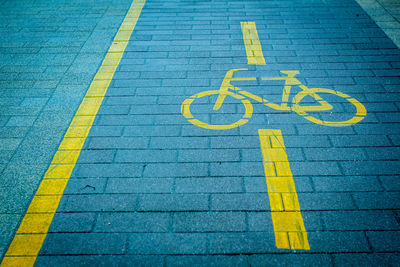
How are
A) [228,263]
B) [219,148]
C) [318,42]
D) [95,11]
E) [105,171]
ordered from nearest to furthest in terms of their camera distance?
[228,263] < [105,171] < [219,148] < [318,42] < [95,11]

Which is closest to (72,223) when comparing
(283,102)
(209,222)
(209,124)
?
(209,222)

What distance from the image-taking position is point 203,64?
453 cm

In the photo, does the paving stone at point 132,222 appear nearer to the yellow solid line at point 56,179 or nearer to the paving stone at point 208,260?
the paving stone at point 208,260

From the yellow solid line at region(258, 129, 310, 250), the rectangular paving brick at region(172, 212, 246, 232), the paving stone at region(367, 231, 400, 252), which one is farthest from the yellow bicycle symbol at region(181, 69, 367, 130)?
the paving stone at region(367, 231, 400, 252)

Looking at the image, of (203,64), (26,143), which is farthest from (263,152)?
(26,143)

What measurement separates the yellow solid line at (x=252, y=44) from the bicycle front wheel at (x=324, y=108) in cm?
109

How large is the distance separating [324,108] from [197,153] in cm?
200

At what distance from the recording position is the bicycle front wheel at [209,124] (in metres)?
3.41

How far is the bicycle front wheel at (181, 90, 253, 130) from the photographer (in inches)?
134

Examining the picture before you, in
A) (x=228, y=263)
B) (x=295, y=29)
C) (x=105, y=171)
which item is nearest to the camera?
(x=228, y=263)

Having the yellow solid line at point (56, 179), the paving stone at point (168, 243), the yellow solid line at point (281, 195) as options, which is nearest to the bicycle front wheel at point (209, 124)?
the yellow solid line at point (281, 195)

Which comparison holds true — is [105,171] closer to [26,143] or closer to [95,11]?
[26,143]

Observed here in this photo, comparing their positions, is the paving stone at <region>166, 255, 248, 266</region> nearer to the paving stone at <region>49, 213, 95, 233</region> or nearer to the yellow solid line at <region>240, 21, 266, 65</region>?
the paving stone at <region>49, 213, 95, 233</region>

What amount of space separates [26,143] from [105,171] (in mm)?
1234
